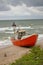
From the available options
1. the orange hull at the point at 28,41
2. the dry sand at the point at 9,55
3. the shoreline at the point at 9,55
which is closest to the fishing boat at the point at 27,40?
the orange hull at the point at 28,41

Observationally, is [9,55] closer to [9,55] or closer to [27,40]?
→ [9,55]

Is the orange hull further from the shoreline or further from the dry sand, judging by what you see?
the dry sand

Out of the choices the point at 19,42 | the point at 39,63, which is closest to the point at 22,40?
the point at 19,42

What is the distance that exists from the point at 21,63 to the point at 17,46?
1004cm

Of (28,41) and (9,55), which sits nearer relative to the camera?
(9,55)

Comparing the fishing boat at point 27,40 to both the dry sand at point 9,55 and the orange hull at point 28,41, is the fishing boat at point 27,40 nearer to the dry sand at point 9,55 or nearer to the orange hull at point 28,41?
the orange hull at point 28,41

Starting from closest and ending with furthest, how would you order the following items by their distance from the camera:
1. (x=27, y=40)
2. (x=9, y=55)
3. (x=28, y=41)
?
(x=9, y=55) → (x=27, y=40) → (x=28, y=41)

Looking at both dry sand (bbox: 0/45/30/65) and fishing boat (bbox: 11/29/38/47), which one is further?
fishing boat (bbox: 11/29/38/47)

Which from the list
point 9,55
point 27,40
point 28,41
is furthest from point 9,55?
point 28,41

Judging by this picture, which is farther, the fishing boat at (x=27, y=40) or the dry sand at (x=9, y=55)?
the fishing boat at (x=27, y=40)

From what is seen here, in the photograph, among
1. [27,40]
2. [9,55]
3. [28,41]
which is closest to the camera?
[9,55]

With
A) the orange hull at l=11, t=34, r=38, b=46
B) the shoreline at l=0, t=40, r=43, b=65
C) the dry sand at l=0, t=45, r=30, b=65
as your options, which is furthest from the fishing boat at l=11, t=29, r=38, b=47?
the dry sand at l=0, t=45, r=30, b=65

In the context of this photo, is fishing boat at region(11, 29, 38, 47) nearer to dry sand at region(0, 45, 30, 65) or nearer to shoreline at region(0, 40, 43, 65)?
shoreline at region(0, 40, 43, 65)

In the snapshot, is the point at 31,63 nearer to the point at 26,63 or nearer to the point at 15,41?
the point at 26,63
